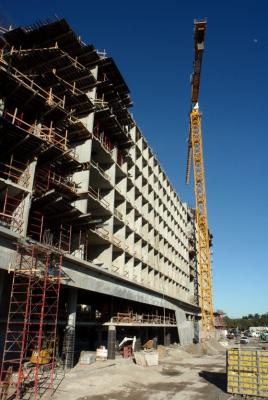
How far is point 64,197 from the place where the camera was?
23.7m

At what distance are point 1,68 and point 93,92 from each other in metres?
10.8

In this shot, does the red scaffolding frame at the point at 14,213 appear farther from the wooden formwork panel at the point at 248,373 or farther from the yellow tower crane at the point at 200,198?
the yellow tower crane at the point at 200,198

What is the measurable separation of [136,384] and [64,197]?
1295cm

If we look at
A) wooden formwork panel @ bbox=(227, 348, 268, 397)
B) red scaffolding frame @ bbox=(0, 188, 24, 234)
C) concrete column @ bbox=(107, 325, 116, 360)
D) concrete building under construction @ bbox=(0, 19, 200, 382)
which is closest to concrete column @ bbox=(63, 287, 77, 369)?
concrete building under construction @ bbox=(0, 19, 200, 382)

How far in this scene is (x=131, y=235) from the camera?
3906 cm

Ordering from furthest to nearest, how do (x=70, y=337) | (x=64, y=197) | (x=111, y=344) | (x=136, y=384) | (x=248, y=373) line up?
(x=111, y=344)
(x=70, y=337)
(x=64, y=197)
(x=136, y=384)
(x=248, y=373)

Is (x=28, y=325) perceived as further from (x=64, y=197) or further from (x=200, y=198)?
(x=200, y=198)

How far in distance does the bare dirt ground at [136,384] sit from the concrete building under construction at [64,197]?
2737mm

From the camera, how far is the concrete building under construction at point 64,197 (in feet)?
66.5

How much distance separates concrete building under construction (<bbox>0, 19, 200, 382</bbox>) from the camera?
20266 millimetres

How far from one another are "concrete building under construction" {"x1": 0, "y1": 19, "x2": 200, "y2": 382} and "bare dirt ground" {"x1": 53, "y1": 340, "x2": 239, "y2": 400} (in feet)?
8.98

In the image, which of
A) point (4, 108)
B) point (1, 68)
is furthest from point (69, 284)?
point (1, 68)

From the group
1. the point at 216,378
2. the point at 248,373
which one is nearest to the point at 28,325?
the point at 248,373

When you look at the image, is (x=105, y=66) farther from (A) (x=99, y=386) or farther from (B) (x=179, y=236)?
(B) (x=179, y=236)
